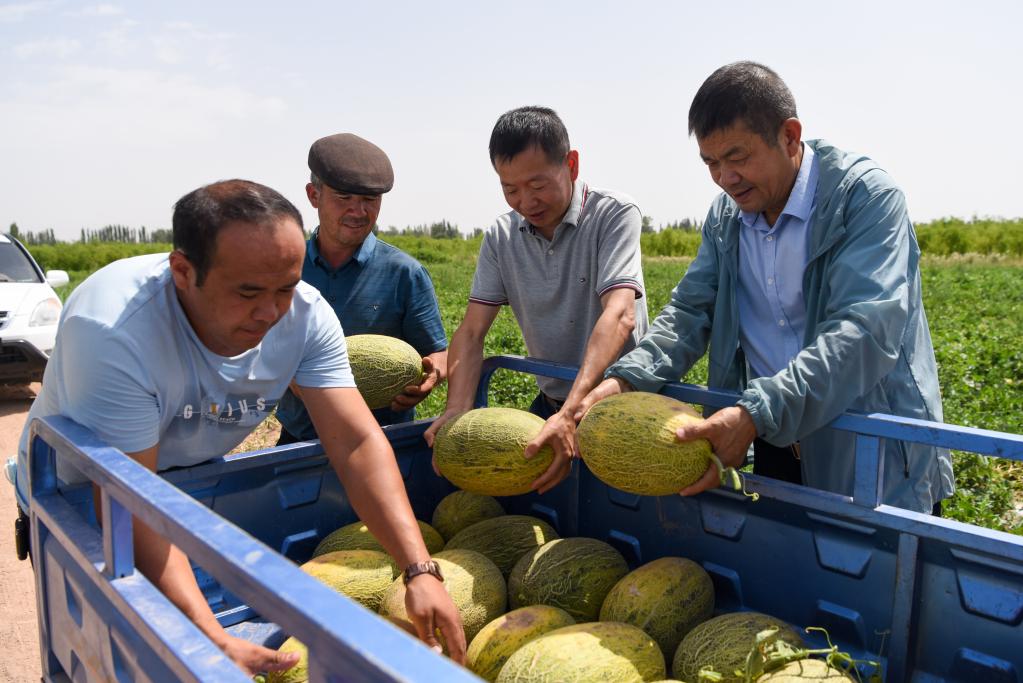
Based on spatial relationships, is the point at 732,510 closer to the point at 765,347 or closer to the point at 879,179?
the point at 765,347

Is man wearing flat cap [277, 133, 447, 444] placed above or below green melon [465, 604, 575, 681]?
above

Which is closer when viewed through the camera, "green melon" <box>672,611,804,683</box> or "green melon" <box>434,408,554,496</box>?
"green melon" <box>672,611,804,683</box>

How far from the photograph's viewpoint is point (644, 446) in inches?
98.2

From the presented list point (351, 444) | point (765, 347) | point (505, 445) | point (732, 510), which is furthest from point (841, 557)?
point (351, 444)

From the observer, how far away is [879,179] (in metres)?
2.68

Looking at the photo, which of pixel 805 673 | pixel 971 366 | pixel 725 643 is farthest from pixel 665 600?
pixel 971 366

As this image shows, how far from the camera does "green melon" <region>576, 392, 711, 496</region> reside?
2447 millimetres

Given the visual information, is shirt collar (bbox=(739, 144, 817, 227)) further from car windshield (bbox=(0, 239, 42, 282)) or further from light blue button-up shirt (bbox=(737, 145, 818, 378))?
car windshield (bbox=(0, 239, 42, 282))

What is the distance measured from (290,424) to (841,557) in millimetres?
2610

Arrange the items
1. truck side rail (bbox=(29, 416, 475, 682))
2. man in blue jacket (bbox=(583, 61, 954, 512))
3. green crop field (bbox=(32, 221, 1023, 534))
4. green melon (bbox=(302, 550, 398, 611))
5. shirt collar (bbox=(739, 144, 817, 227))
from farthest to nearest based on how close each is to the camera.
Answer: green crop field (bbox=(32, 221, 1023, 534)) < shirt collar (bbox=(739, 144, 817, 227)) < green melon (bbox=(302, 550, 398, 611)) < man in blue jacket (bbox=(583, 61, 954, 512)) < truck side rail (bbox=(29, 416, 475, 682))

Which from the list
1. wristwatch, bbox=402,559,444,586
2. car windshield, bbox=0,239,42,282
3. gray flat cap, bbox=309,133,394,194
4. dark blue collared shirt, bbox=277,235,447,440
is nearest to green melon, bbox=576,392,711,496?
wristwatch, bbox=402,559,444,586

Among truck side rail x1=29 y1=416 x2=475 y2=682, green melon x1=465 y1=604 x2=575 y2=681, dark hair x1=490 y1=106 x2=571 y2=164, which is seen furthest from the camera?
dark hair x1=490 y1=106 x2=571 y2=164

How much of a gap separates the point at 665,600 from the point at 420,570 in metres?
0.73

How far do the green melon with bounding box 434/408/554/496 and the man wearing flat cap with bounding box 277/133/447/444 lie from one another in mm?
772
